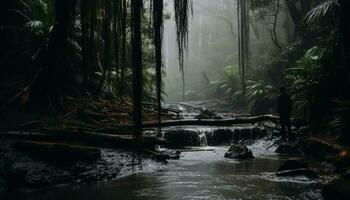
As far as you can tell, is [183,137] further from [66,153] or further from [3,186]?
[3,186]

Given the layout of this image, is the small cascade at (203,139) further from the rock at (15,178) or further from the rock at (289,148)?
the rock at (15,178)

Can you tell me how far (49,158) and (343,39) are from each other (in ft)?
28.0

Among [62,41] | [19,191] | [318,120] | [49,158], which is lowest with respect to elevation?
[19,191]

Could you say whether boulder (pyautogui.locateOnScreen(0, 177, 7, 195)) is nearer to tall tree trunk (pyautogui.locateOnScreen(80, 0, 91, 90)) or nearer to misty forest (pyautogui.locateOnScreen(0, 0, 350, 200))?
misty forest (pyautogui.locateOnScreen(0, 0, 350, 200))

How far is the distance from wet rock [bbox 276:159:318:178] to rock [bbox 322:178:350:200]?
188 centimetres

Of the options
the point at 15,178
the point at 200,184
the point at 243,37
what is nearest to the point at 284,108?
the point at 243,37

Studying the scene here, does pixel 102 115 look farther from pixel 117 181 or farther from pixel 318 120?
pixel 318 120

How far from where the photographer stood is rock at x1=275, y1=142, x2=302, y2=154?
12.0 meters

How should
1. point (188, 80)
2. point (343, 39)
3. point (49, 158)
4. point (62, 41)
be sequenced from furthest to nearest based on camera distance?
1. point (188, 80)
2. point (343, 39)
3. point (62, 41)
4. point (49, 158)

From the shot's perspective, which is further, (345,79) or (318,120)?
(318,120)

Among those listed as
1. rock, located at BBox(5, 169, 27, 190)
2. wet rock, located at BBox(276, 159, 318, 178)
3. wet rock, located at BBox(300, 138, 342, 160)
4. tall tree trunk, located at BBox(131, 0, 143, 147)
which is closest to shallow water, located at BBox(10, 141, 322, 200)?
wet rock, located at BBox(276, 159, 318, 178)

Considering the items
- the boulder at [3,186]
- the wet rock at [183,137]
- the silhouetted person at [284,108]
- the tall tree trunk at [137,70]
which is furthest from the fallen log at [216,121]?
the tall tree trunk at [137,70]

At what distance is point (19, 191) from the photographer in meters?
6.93

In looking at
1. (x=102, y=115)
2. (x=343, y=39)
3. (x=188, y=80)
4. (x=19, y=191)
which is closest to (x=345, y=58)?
(x=343, y=39)
